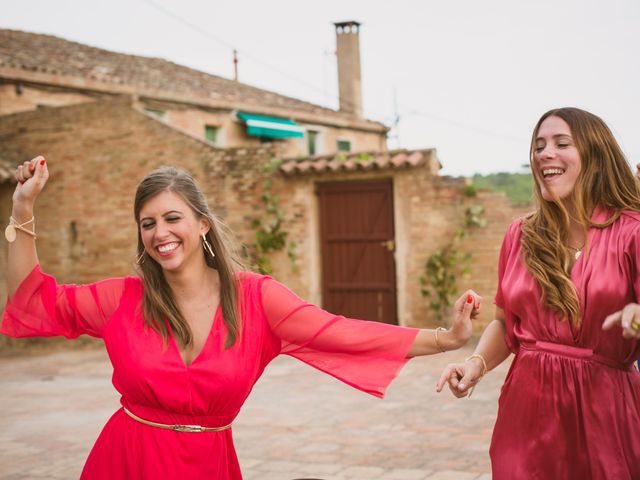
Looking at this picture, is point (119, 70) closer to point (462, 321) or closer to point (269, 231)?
point (269, 231)

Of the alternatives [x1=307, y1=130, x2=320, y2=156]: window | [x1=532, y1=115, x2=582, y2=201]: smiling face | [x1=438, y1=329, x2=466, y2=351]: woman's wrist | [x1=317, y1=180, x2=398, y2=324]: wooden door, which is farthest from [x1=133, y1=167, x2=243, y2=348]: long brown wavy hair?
[x1=307, y1=130, x2=320, y2=156]: window

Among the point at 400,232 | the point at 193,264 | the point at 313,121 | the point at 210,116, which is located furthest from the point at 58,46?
the point at 193,264

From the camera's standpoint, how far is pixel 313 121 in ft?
77.2

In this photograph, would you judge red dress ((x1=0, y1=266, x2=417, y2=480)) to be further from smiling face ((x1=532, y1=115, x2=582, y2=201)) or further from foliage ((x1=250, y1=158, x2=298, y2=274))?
foliage ((x1=250, y1=158, x2=298, y2=274))

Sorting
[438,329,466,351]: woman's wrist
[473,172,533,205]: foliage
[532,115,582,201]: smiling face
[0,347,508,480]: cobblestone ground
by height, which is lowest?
[0,347,508,480]: cobblestone ground

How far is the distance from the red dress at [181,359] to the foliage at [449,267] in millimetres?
10304

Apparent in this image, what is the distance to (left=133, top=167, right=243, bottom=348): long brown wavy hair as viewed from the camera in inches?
123

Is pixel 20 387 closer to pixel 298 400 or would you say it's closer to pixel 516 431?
pixel 298 400

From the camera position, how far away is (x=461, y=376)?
3176 millimetres

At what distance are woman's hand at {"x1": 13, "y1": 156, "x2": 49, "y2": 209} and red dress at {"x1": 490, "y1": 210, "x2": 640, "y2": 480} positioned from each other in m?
1.81

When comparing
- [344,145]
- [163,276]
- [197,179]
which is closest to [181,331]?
[163,276]

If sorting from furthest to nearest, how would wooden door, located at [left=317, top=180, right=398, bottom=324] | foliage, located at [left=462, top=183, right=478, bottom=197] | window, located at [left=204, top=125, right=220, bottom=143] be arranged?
window, located at [left=204, top=125, right=220, bottom=143] < wooden door, located at [left=317, top=180, right=398, bottom=324] < foliage, located at [left=462, top=183, right=478, bottom=197]

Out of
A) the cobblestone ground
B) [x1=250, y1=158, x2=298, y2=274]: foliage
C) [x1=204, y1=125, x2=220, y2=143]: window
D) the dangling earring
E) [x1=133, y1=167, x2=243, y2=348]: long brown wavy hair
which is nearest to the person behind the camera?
[x1=133, y1=167, x2=243, y2=348]: long brown wavy hair

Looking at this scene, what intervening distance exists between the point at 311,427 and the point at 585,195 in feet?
16.1
